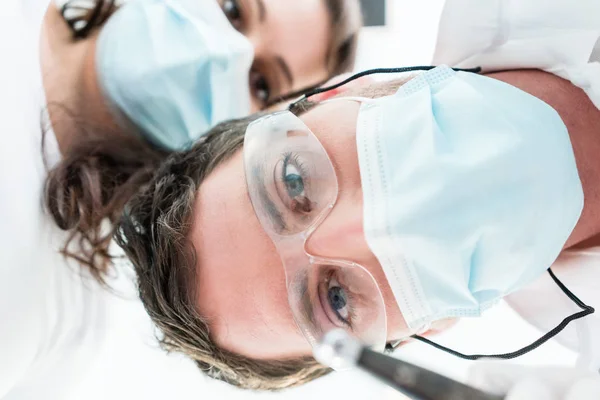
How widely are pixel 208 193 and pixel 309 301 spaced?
0.26 meters

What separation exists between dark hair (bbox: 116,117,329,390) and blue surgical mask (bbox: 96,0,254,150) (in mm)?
144

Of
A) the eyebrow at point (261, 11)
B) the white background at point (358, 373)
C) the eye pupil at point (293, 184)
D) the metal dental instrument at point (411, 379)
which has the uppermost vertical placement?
the eyebrow at point (261, 11)

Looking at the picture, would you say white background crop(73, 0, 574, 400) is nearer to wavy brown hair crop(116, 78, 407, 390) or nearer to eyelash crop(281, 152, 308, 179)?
wavy brown hair crop(116, 78, 407, 390)

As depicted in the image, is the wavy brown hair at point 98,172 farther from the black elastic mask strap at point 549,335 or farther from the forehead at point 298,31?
the black elastic mask strap at point 549,335

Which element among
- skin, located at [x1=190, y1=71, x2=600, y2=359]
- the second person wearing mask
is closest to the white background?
the second person wearing mask

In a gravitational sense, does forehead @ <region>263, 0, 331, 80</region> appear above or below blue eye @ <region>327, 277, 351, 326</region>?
above

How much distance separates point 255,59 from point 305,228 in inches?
23.8

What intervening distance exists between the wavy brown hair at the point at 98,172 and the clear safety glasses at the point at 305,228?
0.49 metres

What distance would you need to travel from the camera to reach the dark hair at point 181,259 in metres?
0.94

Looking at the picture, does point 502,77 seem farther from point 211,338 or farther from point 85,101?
point 85,101

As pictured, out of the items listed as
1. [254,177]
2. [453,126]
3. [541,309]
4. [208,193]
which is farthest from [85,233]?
[541,309]

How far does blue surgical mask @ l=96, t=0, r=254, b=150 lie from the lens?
1.20 meters

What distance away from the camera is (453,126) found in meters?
0.77

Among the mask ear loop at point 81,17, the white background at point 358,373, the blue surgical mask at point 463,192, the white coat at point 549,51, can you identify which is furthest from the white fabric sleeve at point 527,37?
the mask ear loop at point 81,17
